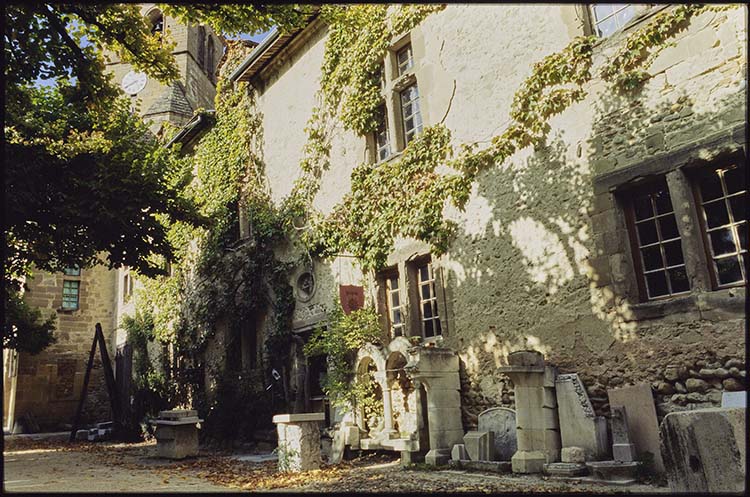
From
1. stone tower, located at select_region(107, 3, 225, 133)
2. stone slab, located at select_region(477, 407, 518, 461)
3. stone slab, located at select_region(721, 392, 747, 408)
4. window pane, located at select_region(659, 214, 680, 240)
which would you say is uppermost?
stone tower, located at select_region(107, 3, 225, 133)

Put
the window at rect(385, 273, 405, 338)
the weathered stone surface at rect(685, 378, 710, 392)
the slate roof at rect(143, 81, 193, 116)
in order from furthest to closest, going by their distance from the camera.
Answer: the slate roof at rect(143, 81, 193, 116) < the window at rect(385, 273, 405, 338) < the weathered stone surface at rect(685, 378, 710, 392)


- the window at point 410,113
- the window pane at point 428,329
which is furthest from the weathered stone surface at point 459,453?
the window at point 410,113

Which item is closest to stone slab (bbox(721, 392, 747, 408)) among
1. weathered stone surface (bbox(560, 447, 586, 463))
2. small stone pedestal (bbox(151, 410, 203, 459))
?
weathered stone surface (bbox(560, 447, 586, 463))

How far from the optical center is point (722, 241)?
5441mm

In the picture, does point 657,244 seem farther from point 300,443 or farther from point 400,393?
point 300,443

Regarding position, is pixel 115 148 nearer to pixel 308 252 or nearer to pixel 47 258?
pixel 47 258

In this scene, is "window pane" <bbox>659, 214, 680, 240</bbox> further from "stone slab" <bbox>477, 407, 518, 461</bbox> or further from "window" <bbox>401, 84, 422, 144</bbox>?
"window" <bbox>401, 84, 422, 144</bbox>

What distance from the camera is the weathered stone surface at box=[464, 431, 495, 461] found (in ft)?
20.9

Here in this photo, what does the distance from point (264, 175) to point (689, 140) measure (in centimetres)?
858

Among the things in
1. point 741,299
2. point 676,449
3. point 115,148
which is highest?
point 115,148

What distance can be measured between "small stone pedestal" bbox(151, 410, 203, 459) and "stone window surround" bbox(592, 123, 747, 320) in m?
7.26

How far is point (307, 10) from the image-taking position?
7184 millimetres

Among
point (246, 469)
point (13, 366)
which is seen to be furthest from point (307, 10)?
point (13, 366)

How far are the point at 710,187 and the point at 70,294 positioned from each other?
20047mm
